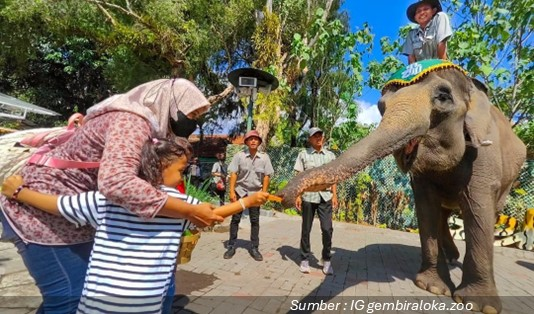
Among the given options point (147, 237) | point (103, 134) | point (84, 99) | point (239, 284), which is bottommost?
point (239, 284)

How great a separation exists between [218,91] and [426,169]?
1692 centimetres

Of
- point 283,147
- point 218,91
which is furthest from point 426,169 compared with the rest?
point 218,91

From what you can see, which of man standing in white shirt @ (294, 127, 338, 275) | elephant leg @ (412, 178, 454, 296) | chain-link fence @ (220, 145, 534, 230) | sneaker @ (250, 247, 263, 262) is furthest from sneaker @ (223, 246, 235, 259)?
chain-link fence @ (220, 145, 534, 230)

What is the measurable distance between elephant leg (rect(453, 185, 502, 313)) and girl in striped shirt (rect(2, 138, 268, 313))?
3254 millimetres

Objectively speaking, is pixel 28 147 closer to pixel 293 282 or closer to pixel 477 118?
pixel 293 282

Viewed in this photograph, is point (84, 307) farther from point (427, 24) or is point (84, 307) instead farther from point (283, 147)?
point (283, 147)

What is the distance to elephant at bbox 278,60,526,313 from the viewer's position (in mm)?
3224

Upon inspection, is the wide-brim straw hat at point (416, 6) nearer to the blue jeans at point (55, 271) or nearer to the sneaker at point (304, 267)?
the sneaker at point (304, 267)

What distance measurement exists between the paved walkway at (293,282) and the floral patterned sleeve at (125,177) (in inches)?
86.8

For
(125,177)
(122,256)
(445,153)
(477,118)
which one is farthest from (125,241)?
(477,118)

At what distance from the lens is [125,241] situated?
5.60ft

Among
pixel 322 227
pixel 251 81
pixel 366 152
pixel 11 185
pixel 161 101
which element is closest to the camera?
pixel 11 185

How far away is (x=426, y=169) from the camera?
3707 mm

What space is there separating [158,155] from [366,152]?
166cm
